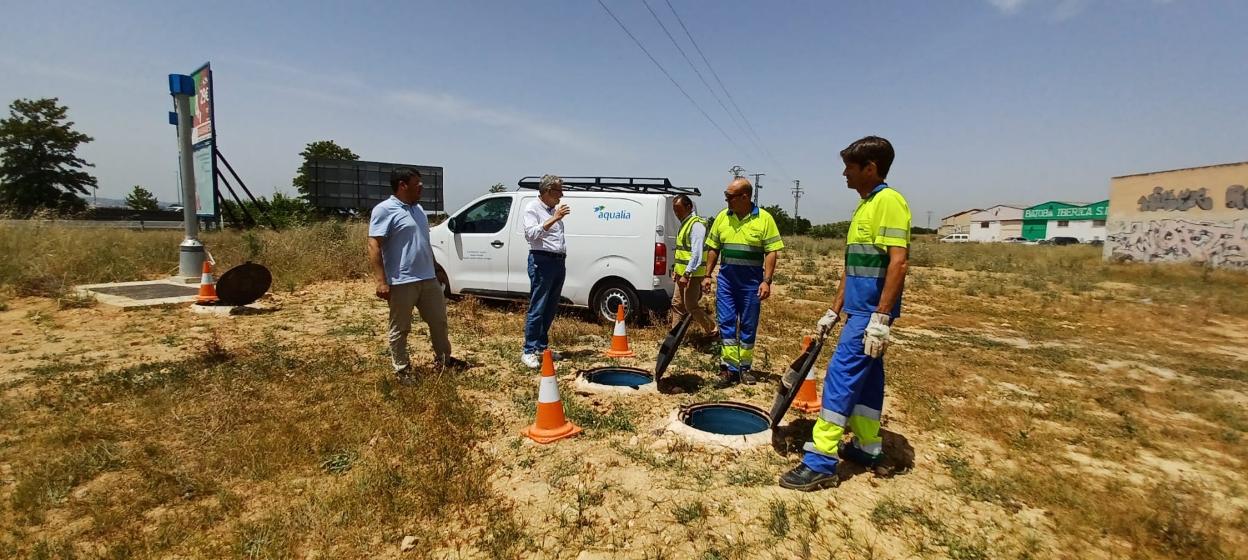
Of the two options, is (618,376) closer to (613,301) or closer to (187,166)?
(613,301)

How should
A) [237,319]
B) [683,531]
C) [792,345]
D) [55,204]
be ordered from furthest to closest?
[55,204], [237,319], [792,345], [683,531]

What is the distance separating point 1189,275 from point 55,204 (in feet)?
158

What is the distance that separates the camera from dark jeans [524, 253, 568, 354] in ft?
15.7

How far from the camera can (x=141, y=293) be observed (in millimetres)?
7930

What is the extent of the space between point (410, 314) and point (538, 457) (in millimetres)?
1828

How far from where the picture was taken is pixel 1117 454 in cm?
345

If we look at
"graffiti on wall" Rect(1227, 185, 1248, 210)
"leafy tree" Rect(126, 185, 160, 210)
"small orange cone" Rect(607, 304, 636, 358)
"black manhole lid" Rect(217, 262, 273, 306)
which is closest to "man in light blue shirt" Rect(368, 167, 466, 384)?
"small orange cone" Rect(607, 304, 636, 358)

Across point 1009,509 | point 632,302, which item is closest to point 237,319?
point 632,302

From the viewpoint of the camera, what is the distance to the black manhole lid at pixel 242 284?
693 cm

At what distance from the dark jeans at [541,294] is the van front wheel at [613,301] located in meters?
1.61

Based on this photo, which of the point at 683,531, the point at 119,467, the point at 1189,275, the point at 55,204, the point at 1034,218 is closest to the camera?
the point at 683,531

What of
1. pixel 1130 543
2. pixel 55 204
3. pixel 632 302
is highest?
pixel 55 204

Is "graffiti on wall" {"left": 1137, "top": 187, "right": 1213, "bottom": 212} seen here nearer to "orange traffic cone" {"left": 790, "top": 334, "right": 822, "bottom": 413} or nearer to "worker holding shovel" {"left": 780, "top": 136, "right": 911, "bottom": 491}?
"orange traffic cone" {"left": 790, "top": 334, "right": 822, "bottom": 413}

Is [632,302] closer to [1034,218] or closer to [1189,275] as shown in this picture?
[1189,275]
